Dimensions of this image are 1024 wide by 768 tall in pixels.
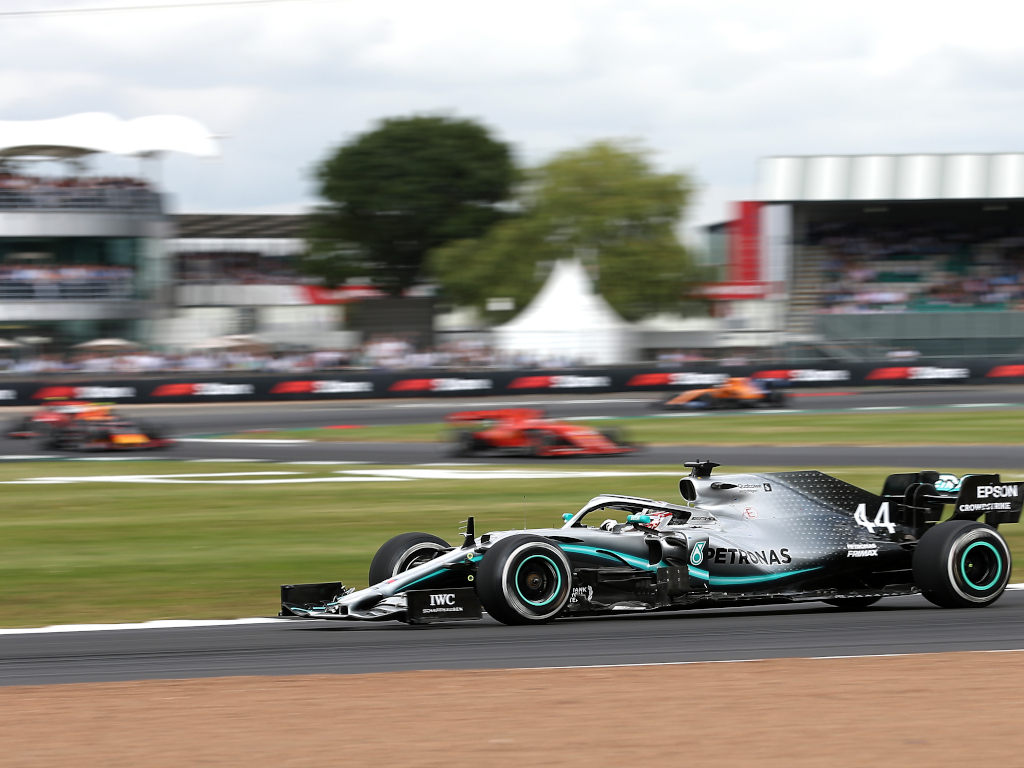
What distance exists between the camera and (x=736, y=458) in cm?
1983

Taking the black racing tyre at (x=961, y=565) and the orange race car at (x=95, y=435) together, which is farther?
the orange race car at (x=95, y=435)

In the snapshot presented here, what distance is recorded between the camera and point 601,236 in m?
47.5

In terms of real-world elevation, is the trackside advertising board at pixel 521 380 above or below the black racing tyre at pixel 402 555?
above

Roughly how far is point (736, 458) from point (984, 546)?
438 inches

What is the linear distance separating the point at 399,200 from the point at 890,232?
2224cm

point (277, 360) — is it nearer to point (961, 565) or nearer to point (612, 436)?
point (612, 436)

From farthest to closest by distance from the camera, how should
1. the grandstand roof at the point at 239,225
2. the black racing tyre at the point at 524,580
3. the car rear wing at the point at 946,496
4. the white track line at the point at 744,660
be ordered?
the grandstand roof at the point at 239,225 < the car rear wing at the point at 946,496 < the black racing tyre at the point at 524,580 < the white track line at the point at 744,660

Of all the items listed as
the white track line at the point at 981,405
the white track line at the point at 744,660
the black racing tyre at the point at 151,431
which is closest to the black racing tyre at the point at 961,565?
the white track line at the point at 744,660

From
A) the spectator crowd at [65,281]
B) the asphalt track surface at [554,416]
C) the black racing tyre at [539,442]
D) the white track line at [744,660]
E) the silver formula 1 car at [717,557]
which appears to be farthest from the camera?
the spectator crowd at [65,281]

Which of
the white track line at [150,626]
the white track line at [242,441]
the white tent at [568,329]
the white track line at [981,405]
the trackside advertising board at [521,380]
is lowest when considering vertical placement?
the white track line at [150,626]

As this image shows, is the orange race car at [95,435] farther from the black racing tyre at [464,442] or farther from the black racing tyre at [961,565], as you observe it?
the black racing tyre at [961,565]

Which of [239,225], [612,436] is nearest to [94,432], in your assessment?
[612,436]

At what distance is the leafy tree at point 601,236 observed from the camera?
46.5 meters

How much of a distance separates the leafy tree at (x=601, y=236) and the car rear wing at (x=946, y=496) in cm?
3724
